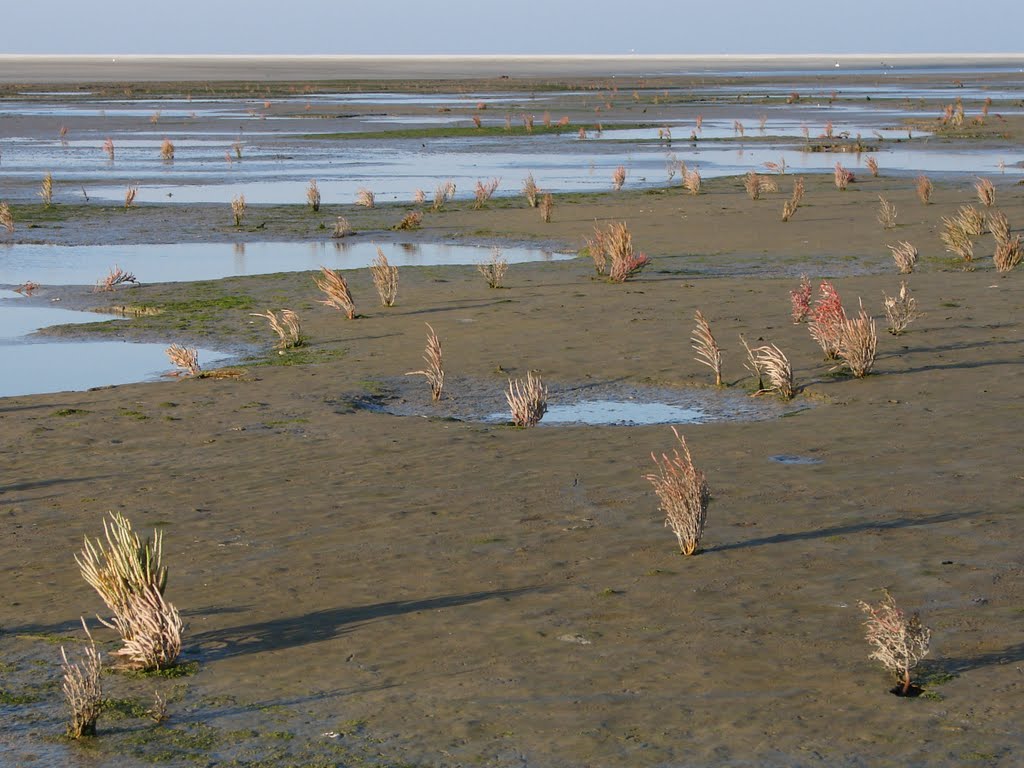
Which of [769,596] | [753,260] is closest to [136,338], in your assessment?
[753,260]

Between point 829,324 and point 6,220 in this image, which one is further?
point 6,220

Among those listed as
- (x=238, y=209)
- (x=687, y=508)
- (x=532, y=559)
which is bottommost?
(x=532, y=559)

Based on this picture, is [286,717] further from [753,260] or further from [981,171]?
[981,171]

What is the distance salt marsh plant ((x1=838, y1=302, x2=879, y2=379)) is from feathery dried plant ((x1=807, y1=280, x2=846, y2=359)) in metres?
0.15

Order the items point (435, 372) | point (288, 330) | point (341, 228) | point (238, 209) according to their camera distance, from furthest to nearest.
Result: point (238, 209) → point (341, 228) → point (288, 330) → point (435, 372)

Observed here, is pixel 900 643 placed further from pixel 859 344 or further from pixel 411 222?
pixel 411 222

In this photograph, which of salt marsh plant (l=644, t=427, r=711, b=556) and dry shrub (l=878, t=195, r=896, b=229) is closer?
salt marsh plant (l=644, t=427, r=711, b=556)

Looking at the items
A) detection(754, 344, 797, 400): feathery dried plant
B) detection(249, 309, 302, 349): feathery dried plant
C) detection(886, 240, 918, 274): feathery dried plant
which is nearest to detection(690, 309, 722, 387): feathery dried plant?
detection(754, 344, 797, 400): feathery dried plant

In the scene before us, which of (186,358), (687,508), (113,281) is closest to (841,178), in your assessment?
(113,281)

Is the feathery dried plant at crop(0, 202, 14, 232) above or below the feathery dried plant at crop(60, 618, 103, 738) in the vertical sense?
above

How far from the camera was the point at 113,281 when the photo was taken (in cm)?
1769

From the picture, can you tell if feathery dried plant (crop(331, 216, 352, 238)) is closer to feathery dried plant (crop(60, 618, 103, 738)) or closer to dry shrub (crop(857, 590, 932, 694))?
feathery dried plant (crop(60, 618, 103, 738))

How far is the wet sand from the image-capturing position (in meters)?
5.29

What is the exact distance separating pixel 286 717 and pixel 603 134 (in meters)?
47.3
